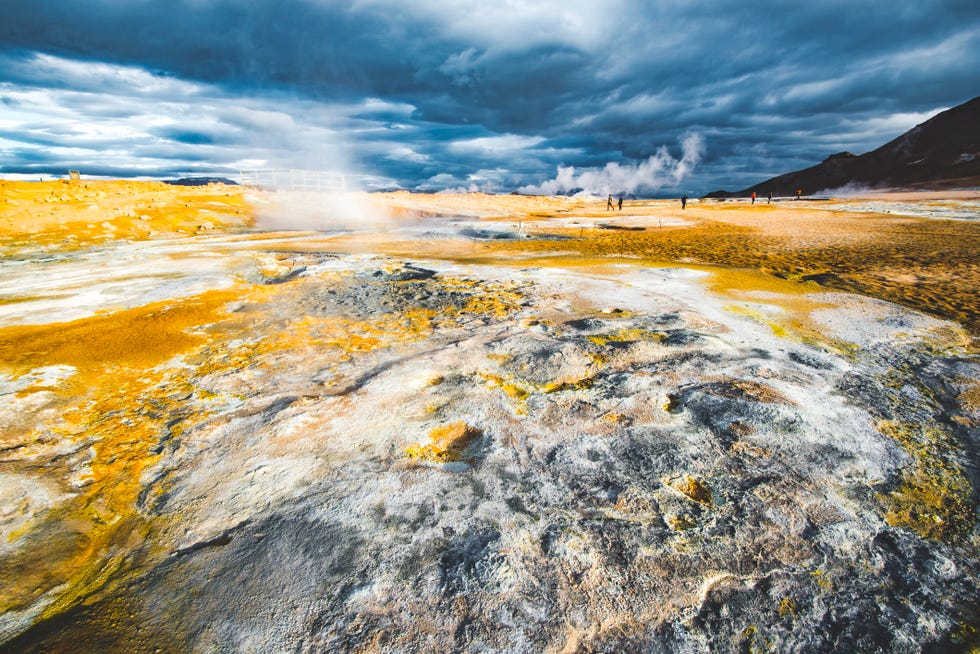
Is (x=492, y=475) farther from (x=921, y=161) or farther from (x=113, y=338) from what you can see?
(x=921, y=161)

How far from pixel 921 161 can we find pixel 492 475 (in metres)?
130

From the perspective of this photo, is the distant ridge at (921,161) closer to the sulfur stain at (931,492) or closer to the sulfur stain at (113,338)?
the sulfur stain at (931,492)

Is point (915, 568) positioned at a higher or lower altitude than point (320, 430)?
lower

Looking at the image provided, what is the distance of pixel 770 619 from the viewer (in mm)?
2061

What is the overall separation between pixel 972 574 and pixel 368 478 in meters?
3.20

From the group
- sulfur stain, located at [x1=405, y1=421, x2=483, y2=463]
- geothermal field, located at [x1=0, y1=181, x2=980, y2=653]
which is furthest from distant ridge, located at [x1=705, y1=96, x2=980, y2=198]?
sulfur stain, located at [x1=405, y1=421, x2=483, y2=463]

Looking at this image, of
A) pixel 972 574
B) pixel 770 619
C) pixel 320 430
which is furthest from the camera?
pixel 320 430

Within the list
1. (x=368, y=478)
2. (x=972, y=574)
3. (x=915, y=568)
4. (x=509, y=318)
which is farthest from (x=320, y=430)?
(x=972, y=574)

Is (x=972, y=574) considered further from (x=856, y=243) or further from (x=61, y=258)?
(x=61, y=258)

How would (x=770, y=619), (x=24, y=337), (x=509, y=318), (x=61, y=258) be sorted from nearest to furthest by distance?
(x=770, y=619) < (x=24, y=337) < (x=509, y=318) < (x=61, y=258)

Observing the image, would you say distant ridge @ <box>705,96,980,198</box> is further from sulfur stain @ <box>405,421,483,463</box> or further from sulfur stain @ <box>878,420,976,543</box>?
sulfur stain @ <box>405,421,483,463</box>

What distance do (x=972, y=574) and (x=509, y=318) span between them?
15.2 ft

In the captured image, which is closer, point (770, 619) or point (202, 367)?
point (770, 619)

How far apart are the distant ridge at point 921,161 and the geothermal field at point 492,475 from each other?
8991 cm
